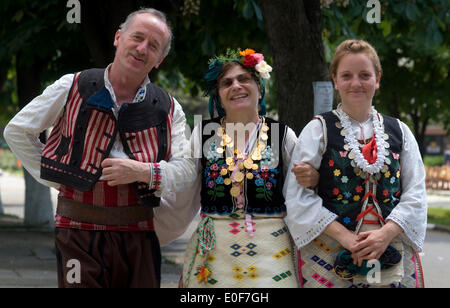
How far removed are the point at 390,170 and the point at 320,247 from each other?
50 centimetres

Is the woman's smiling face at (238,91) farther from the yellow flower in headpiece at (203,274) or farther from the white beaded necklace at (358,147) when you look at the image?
Result: the yellow flower in headpiece at (203,274)

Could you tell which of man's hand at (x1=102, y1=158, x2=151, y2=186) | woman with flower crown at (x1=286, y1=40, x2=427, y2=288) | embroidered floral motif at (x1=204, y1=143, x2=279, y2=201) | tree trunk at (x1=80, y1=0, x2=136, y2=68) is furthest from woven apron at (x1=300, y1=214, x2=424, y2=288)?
tree trunk at (x1=80, y1=0, x2=136, y2=68)

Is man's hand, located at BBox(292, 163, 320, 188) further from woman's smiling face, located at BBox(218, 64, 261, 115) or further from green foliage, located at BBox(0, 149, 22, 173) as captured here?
green foliage, located at BBox(0, 149, 22, 173)

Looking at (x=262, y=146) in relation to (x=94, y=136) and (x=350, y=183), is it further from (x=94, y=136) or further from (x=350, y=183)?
(x=94, y=136)

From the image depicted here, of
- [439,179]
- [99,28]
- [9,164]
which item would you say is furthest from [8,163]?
[99,28]

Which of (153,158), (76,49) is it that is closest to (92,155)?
(153,158)

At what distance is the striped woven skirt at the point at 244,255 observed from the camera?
3.13 m

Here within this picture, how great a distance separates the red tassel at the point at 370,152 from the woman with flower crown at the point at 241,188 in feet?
0.84

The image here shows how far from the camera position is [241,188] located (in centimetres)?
325

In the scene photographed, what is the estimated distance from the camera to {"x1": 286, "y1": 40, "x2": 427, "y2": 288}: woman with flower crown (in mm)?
2986

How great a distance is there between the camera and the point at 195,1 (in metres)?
7.16

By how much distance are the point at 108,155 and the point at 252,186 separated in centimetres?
74

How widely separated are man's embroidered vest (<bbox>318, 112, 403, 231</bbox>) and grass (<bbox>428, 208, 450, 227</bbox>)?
12280 mm
